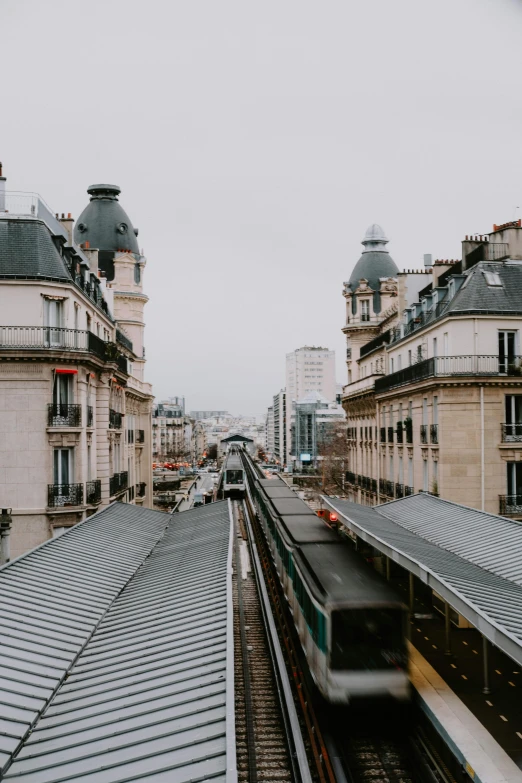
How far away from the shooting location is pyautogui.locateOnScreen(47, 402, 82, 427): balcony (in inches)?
990

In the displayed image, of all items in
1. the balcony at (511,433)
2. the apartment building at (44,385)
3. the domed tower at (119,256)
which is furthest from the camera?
the domed tower at (119,256)

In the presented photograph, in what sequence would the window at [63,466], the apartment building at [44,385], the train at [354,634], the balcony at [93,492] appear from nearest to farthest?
the train at [354,634], the apartment building at [44,385], the window at [63,466], the balcony at [93,492]

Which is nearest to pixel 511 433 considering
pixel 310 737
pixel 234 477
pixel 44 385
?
pixel 44 385

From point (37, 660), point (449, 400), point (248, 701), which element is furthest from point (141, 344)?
point (37, 660)

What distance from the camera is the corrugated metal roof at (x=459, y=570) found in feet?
40.1

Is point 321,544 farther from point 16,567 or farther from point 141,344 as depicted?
point 141,344

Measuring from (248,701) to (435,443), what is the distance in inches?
769

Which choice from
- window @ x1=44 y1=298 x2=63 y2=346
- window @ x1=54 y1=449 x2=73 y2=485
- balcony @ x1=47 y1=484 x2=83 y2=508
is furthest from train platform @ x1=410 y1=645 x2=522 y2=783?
window @ x1=44 y1=298 x2=63 y2=346

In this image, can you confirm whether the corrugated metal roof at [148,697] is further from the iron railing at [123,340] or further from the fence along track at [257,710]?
the iron railing at [123,340]

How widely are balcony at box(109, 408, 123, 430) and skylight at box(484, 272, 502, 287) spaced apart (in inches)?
690

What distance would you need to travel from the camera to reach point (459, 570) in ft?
54.9

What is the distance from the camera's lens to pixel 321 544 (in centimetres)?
1903

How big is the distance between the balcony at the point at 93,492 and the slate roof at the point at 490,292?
16439 mm

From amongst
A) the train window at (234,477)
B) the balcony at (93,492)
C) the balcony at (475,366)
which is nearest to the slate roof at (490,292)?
the balcony at (475,366)
